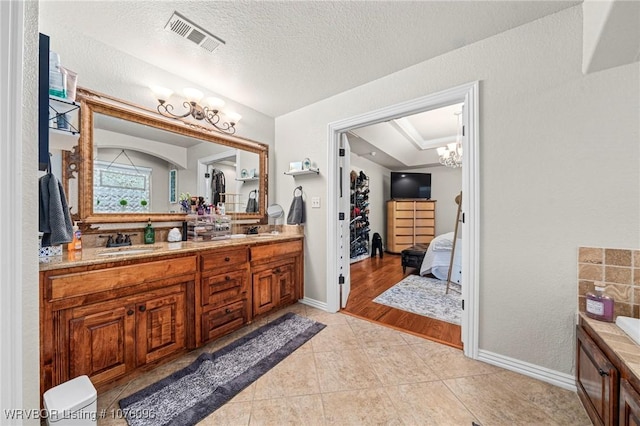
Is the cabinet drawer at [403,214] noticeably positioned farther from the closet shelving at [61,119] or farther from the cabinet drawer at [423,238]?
the closet shelving at [61,119]

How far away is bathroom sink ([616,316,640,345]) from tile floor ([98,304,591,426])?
53cm

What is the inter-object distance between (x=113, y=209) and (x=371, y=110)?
7.83 ft

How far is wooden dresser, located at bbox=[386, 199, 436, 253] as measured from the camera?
5816 mm

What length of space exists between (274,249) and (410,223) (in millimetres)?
4383

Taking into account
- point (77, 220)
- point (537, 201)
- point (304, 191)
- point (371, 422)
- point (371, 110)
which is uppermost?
point (371, 110)

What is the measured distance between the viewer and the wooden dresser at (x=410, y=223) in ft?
19.1

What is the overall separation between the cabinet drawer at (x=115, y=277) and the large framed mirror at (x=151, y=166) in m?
0.65

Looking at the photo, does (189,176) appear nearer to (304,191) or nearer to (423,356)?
(304,191)

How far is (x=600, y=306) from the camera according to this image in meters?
1.28

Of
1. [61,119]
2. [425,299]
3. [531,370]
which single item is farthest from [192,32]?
[425,299]

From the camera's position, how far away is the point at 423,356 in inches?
70.3

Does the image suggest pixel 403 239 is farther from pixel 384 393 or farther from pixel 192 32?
pixel 192 32

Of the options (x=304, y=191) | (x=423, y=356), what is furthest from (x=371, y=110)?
(x=423, y=356)

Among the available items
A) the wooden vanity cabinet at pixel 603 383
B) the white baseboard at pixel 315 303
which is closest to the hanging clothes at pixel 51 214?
the white baseboard at pixel 315 303
